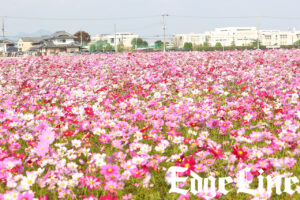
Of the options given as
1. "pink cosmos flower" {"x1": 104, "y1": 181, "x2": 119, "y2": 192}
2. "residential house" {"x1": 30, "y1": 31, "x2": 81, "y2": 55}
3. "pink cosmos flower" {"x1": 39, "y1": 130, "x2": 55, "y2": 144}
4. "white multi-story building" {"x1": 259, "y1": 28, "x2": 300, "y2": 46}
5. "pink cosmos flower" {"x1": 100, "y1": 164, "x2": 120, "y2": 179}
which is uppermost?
"white multi-story building" {"x1": 259, "y1": 28, "x2": 300, "y2": 46}

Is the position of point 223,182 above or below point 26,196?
below

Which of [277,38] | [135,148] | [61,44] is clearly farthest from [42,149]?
[277,38]

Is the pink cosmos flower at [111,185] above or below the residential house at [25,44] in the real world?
below

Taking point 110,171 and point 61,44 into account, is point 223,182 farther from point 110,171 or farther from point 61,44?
point 61,44

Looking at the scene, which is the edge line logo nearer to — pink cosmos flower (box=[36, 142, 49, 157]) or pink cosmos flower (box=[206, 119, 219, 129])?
pink cosmos flower (box=[36, 142, 49, 157])

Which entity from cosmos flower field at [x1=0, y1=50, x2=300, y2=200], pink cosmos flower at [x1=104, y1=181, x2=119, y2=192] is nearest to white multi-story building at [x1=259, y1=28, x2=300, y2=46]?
cosmos flower field at [x1=0, y1=50, x2=300, y2=200]

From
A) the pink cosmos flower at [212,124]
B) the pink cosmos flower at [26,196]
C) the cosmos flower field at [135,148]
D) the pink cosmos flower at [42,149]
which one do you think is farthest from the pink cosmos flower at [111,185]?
the pink cosmos flower at [212,124]

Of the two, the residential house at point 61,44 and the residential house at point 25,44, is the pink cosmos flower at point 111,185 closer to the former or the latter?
the residential house at point 61,44

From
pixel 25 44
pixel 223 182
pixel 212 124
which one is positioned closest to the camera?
pixel 223 182

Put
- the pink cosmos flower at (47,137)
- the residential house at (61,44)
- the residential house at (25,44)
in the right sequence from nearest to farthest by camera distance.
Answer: the pink cosmos flower at (47,137) < the residential house at (61,44) < the residential house at (25,44)

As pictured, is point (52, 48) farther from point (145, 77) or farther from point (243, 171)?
point (243, 171)

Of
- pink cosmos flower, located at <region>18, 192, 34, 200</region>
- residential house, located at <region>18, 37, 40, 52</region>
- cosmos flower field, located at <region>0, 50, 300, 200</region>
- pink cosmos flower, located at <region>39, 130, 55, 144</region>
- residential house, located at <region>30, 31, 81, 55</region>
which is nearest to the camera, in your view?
pink cosmos flower, located at <region>18, 192, 34, 200</region>

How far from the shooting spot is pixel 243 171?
2.70 m

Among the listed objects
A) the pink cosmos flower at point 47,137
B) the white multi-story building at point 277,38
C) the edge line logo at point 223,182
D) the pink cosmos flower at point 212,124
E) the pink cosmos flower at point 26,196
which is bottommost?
the edge line logo at point 223,182
